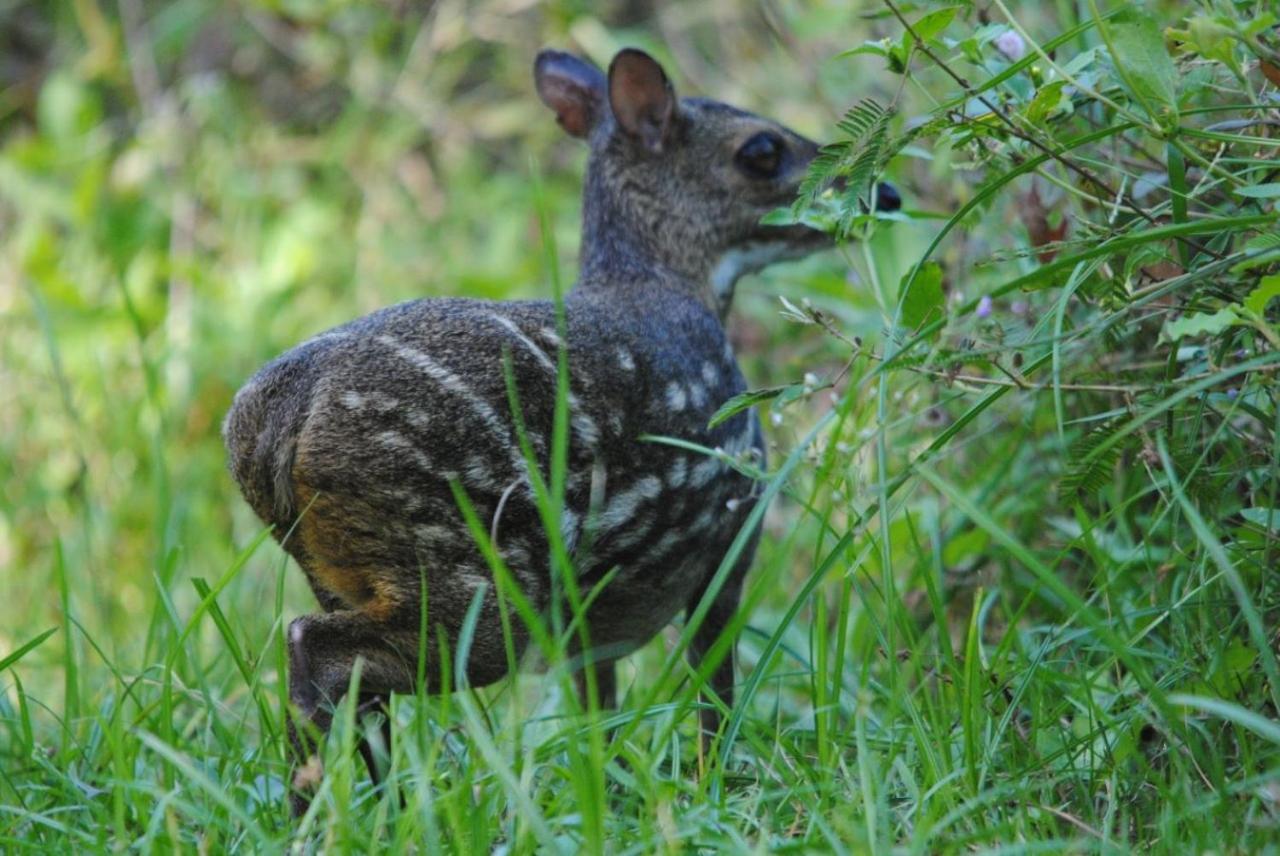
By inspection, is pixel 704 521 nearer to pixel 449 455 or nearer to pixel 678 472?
pixel 678 472

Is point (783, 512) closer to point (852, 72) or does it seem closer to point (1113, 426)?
point (852, 72)

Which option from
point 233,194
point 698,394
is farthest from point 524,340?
point 233,194

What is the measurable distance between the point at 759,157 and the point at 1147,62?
1831mm

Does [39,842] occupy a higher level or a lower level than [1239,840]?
higher

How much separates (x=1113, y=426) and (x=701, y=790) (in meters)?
1.00

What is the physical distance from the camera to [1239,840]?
7.61 feet

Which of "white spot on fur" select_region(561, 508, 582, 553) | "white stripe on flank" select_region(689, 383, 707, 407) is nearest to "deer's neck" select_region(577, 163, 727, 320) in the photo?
"white stripe on flank" select_region(689, 383, 707, 407)

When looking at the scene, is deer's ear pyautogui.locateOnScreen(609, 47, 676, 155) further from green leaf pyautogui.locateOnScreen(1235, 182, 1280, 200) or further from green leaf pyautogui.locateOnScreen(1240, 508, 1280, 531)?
green leaf pyautogui.locateOnScreen(1240, 508, 1280, 531)

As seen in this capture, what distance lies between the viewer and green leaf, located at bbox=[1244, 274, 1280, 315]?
243 cm

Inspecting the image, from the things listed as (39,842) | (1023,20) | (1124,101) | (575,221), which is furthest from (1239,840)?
(575,221)

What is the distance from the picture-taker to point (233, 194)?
288 inches

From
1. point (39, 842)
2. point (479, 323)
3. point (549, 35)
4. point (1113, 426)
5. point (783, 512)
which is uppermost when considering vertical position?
point (549, 35)

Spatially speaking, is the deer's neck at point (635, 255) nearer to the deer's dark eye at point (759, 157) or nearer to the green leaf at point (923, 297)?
the deer's dark eye at point (759, 157)

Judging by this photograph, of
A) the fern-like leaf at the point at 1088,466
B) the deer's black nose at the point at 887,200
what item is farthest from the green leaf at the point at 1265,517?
the deer's black nose at the point at 887,200
